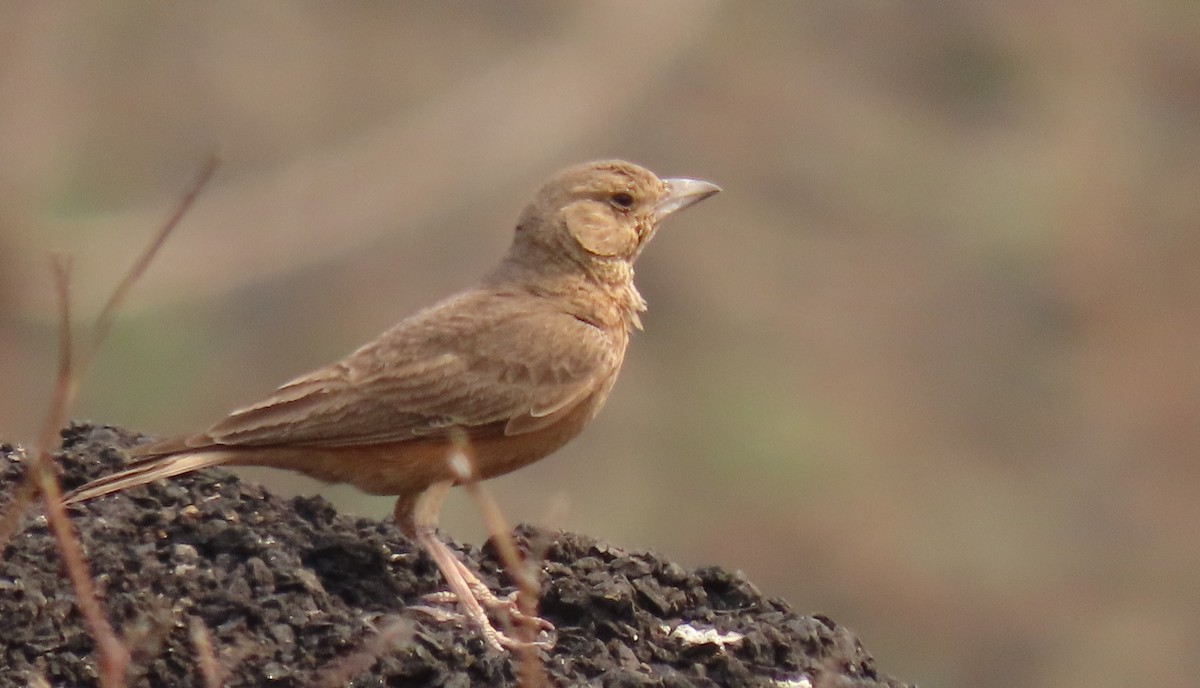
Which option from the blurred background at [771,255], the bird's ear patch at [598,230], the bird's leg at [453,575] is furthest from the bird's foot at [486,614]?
the blurred background at [771,255]

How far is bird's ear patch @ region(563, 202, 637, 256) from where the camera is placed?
780 cm

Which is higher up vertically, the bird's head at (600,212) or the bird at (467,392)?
the bird's head at (600,212)

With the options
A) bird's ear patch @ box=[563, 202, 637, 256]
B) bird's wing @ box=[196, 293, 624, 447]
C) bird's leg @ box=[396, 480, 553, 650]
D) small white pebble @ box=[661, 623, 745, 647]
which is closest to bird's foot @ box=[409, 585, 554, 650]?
bird's leg @ box=[396, 480, 553, 650]

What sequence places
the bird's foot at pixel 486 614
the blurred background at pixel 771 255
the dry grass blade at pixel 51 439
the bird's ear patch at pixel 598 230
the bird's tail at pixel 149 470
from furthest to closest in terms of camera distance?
1. the blurred background at pixel 771 255
2. the bird's ear patch at pixel 598 230
3. the bird's tail at pixel 149 470
4. the bird's foot at pixel 486 614
5. the dry grass blade at pixel 51 439

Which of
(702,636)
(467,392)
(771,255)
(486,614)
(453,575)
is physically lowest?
(702,636)

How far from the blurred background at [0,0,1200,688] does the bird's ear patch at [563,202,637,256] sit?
270 inches

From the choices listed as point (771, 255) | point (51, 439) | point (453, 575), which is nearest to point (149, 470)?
point (453, 575)

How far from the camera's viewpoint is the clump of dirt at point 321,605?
5469 mm

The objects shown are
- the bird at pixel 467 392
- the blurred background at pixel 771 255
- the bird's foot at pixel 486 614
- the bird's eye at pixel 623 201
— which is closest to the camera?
the bird's foot at pixel 486 614

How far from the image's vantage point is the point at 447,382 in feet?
23.1

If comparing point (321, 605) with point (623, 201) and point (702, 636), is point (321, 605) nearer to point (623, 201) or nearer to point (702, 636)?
point (702, 636)

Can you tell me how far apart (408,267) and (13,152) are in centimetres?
441

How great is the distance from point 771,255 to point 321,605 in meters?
14.4

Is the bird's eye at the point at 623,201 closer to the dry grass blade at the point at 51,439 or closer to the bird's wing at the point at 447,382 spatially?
the bird's wing at the point at 447,382
